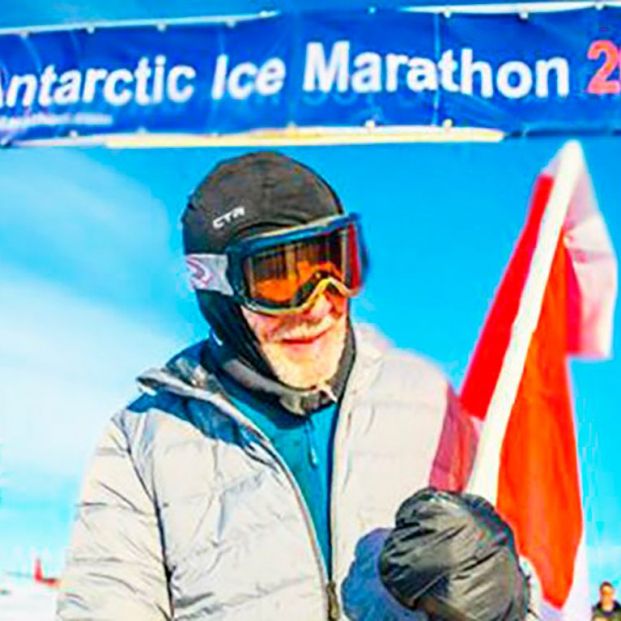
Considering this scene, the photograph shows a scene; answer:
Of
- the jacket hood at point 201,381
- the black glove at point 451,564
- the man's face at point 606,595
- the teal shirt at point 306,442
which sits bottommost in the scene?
the black glove at point 451,564

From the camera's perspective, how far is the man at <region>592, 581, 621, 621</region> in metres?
2.74

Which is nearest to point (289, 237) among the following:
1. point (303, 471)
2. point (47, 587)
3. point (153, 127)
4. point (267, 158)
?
point (267, 158)

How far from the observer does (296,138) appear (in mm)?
2562

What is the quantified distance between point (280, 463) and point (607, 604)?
177 centimetres

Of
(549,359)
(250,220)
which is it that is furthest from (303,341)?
(549,359)

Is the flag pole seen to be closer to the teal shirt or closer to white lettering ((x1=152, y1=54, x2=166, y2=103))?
the teal shirt

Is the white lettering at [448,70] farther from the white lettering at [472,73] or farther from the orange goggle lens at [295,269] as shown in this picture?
the orange goggle lens at [295,269]

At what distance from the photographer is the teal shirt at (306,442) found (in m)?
1.20

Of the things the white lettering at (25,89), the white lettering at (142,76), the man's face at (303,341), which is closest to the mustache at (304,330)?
the man's face at (303,341)

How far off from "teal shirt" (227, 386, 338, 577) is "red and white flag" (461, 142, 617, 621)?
61 centimetres

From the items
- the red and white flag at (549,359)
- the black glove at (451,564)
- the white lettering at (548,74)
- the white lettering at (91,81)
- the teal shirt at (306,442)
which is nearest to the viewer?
the black glove at (451,564)

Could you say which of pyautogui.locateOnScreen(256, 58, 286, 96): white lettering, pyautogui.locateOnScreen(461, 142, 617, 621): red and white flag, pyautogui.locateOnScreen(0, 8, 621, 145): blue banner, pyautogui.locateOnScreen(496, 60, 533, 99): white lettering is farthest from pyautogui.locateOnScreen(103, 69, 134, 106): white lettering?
pyautogui.locateOnScreen(461, 142, 617, 621): red and white flag

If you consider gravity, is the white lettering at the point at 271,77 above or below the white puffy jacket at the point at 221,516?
above

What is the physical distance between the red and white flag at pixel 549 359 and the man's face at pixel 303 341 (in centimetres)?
59
